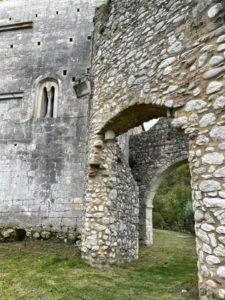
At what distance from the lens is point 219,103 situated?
2.96 m

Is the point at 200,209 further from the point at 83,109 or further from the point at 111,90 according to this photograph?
the point at 83,109

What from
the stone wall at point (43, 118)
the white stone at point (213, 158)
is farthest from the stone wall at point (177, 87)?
the stone wall at point (43, 118)

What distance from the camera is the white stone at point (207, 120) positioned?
302 cm

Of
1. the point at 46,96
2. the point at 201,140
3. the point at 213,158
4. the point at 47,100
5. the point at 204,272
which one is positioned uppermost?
the point at 46,96

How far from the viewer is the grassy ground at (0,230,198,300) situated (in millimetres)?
3527

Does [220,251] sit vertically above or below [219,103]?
below

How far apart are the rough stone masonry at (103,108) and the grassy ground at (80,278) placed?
19.4 inches

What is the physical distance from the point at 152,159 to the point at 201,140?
273 inches

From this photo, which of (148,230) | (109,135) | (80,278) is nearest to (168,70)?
(109,135)

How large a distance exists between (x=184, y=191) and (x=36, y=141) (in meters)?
11.2

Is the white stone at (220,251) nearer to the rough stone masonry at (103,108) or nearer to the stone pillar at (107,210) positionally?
the rough stone masonry at (103,108)

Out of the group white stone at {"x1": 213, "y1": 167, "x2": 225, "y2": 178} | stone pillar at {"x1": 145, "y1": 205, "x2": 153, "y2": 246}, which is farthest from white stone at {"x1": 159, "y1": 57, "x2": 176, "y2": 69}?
stone pillar at {"x1": 145, "y1": 205, "x2": 153, "y2": 246}

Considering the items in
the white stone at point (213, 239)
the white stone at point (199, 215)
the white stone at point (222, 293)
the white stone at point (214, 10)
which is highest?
the white stone at point (214, 10)

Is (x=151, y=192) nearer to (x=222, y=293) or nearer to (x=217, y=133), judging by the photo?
(x=217, y=133)
